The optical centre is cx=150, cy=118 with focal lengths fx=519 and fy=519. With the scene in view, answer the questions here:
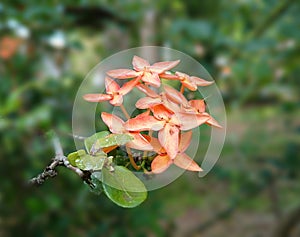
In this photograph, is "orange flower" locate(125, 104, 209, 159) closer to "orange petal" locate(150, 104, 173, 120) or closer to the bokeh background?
"orange petal" locate(150, 104, 173, 120)

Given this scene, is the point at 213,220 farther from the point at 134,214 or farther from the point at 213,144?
the point at 213,144

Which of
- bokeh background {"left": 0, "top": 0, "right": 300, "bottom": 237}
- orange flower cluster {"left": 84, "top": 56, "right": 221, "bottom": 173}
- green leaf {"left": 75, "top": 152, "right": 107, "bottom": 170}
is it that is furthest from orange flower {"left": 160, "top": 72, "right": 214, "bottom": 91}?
bokeh background {"left": 0, "top": 0, "right": 300, "bottom": 237}

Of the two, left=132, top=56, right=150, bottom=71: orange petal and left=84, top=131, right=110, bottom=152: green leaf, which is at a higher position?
left=132, top=56, right=150, bottom=71: orange petal

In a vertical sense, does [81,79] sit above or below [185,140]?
above

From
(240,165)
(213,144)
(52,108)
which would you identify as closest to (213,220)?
(240,165)

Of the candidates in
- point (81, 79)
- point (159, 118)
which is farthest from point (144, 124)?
point (81, 79)

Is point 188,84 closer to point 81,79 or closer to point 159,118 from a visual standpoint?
point 159,118
